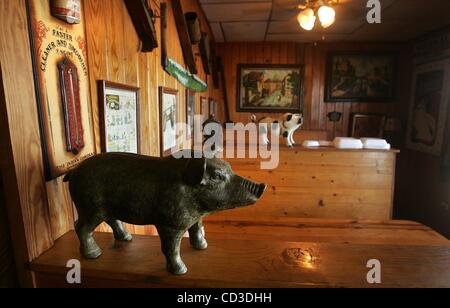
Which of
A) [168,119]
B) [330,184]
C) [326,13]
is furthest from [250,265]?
[326,13]

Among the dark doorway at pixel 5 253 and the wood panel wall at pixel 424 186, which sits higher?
the dark doorway at pixel 5 253

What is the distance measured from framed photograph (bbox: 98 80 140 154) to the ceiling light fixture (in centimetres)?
180

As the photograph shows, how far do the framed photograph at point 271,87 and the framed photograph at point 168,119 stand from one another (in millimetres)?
2543

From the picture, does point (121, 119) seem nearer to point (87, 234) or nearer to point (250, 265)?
point (87, 234)

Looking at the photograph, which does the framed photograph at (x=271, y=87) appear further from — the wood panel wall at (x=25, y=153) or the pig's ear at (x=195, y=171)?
the pig's ear at (x=195, y=171)

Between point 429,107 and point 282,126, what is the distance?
2.39 meters

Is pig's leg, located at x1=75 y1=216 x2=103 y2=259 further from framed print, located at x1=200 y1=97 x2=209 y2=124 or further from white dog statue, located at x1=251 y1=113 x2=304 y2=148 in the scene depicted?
framed print, located at x1=200 y1=97 x2=209 y2=124

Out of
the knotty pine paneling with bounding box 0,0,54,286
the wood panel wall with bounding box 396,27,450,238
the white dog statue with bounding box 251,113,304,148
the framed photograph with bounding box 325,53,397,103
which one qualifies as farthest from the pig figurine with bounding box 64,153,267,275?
the framed photograph with bounding box 325,53,397,103

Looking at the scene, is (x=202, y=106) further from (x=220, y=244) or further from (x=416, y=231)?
(x=220, y=244)

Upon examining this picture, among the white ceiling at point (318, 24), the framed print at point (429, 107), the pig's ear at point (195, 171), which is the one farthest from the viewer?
the framed print at point (429, 107)

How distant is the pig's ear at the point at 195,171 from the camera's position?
54 centimetres

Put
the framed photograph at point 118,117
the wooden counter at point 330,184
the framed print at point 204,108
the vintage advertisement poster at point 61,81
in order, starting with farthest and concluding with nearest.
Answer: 1. the framed print at point 204,108
2. the wooden counter at point 330,184
3. the framed photograph at point 118,117
4. the vintage advertisement poster at point 61,81

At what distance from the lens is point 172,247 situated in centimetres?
58

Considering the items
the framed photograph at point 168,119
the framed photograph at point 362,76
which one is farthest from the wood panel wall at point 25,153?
the framed photograph at point 362,76
